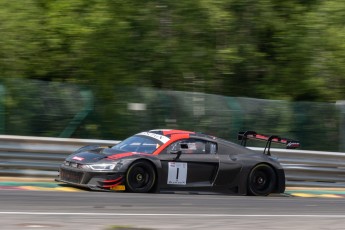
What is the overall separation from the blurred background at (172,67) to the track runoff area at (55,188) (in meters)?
1.53

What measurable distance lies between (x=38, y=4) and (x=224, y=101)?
231 inches

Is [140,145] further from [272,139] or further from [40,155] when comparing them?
[272,139]

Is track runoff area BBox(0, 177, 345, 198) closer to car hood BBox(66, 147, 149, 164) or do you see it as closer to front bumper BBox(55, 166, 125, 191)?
front bumper BBox(55, 166, 125, 191)

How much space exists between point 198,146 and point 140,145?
3.72 ft

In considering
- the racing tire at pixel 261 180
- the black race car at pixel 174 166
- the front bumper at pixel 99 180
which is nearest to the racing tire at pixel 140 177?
the black race car at pixel 174 166

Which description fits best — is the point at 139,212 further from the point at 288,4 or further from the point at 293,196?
the point at 288,4

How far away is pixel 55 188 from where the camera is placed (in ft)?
44.4

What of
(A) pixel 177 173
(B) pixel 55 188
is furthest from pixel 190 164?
(B) pixel 55 188

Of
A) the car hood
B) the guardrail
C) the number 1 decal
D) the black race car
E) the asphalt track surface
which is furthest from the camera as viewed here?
the guardrail

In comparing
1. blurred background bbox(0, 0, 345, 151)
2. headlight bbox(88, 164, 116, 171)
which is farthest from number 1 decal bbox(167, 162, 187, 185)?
blurred background bbox(0, 0, 345, 151)

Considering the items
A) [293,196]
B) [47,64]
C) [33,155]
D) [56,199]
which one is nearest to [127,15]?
[47,64]

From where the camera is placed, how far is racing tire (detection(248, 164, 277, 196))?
48.1ft

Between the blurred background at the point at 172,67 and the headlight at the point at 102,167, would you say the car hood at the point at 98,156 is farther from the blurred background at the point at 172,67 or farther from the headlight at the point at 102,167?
the blurred background at the point at 172,67

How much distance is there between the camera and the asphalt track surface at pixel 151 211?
9.65 m
